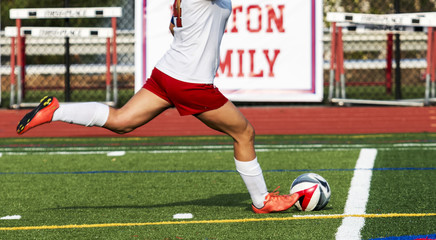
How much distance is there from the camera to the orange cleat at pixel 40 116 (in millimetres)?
5242

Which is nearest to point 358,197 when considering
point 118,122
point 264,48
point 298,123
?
point 118,122

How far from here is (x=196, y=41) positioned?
5363mm

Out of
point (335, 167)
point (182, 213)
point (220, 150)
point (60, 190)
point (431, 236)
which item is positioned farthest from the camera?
point (220, 150)

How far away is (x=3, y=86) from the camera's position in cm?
2095

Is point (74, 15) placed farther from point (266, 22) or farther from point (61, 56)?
point (61, 56)

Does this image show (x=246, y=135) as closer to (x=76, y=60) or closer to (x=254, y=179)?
(x=254, y=179)

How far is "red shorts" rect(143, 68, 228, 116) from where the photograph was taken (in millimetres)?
5312

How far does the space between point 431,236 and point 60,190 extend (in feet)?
11.5

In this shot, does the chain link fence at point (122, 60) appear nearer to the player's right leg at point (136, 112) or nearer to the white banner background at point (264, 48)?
the white banner background at point (264, 48)

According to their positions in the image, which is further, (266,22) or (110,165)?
(266,22)

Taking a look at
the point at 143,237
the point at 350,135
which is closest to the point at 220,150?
the point at 350,135

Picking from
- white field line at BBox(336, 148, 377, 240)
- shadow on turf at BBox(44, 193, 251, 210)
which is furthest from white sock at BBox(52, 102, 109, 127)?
white field line at BBox(336, 148, 377, 240)

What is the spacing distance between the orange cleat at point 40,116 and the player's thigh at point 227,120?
0.97 m

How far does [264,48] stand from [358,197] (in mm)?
6353
